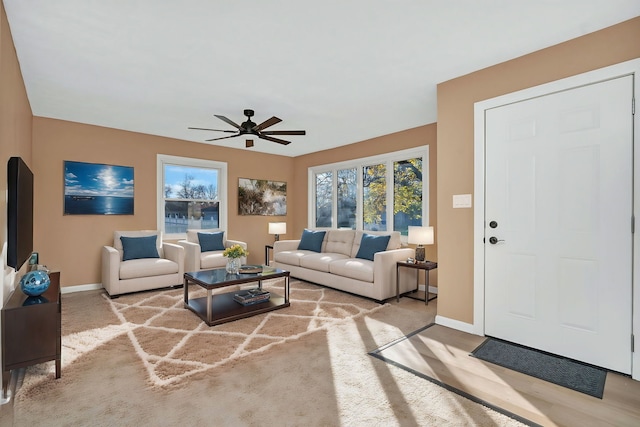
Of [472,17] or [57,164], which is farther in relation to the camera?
[57,164]

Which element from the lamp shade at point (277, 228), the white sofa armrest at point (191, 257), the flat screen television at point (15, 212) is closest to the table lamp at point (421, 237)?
the lamp shade at point (277, 228)

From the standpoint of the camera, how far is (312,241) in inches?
233

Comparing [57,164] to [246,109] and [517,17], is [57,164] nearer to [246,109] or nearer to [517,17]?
[246,109]

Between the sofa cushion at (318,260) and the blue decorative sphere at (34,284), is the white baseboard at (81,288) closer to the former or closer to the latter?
the blue decorative sphere at (34,284)

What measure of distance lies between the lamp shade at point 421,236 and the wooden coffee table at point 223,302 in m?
1.78

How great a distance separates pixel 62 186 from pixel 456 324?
5488 millimetres

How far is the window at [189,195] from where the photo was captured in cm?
563

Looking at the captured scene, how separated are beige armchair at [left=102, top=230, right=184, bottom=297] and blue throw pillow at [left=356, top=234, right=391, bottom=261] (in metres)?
2.75

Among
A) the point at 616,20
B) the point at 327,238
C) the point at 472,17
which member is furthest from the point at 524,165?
the point at 327,238

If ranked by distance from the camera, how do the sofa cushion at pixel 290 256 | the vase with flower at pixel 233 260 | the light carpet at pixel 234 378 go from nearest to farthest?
the light carpet at pixel 234 378, the vase with flower at pixel 233 260, the sofa cushion at pixel 290 256

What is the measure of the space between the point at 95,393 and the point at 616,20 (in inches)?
174

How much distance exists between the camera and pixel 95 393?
2090 mm

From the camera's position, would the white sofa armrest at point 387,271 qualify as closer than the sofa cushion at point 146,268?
Yes

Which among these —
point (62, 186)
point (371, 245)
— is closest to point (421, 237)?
point (371, 245)
